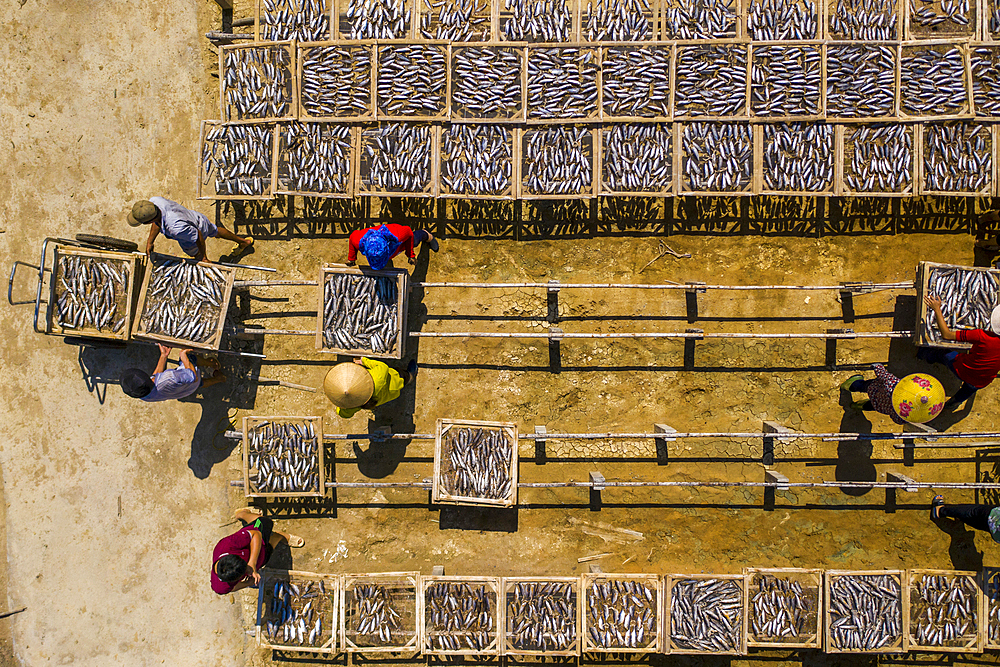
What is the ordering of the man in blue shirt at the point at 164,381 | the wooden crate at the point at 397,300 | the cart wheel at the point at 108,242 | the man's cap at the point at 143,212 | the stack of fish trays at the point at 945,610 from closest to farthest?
the man's cap at the point at 143,212, the man in blue shirt at the point at 164,381, the wooden crate at the point at 397,300, the stack of fish trays at the point at 945,610, the cart wheel at the point at 108,242

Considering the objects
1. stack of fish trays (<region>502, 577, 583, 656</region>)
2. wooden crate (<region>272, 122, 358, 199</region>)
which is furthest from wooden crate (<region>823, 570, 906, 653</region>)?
wooden crate (<region>272, 122, 358, 199</region>)

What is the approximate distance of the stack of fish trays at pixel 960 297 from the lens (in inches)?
261

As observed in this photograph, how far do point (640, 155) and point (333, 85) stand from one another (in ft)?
14.5

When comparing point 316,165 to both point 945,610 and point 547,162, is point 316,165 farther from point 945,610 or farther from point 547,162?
point 945,610

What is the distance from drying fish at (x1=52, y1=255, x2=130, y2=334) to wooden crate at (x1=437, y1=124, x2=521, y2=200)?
15.1 feet

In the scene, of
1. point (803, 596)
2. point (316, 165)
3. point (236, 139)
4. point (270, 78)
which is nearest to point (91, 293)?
point (236, 139)

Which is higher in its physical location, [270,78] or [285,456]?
[270,78]

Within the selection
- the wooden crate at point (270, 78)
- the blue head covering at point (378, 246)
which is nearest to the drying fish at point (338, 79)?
the wooden crate at point (270, 78)

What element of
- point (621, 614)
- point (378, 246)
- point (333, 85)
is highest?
point (333, 85)

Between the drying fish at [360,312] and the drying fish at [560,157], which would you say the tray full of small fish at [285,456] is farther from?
the drying fish at [560,157]

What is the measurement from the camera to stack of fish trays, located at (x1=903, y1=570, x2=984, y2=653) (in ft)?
22.4

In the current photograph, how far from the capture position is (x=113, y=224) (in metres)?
7.68

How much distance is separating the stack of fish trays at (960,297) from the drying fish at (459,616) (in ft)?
23.3

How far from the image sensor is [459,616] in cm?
689
